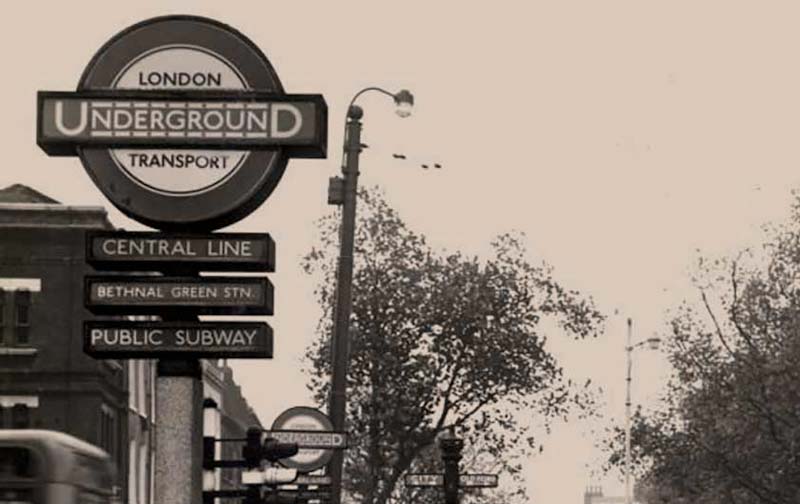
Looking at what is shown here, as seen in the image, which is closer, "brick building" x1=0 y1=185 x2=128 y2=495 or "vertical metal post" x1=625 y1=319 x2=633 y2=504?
"brick building" x1=0 y1=185 x2=128 y2=495

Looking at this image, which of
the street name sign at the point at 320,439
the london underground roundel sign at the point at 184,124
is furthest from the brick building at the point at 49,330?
the london underground roundel sign at the point at 184,124

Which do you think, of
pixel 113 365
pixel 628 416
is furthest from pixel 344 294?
pixel 628 416

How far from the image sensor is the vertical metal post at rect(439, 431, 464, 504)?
30594mm

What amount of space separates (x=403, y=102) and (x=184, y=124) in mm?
17815

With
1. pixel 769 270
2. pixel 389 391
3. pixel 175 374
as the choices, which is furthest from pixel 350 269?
pixel 769 270

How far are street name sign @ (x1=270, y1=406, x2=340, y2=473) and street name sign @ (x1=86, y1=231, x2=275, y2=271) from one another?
436 inches

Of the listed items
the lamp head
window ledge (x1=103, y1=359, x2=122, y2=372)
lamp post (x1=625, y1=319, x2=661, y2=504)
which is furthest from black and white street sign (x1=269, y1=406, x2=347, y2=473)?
lamp post (x1=625, y1=319, x2=661, y2=504)

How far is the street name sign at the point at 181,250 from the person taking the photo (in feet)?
52.7

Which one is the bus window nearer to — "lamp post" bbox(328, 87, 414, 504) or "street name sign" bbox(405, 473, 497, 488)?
"lamp post" bbox(328, 87, 414, 504)

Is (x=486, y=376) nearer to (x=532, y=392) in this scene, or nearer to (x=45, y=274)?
(x=532, y=392)

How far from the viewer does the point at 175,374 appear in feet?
53.8

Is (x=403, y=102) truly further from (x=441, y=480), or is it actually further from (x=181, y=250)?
(x=181, y=250)

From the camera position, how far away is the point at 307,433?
2727cm

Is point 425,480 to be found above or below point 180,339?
below
